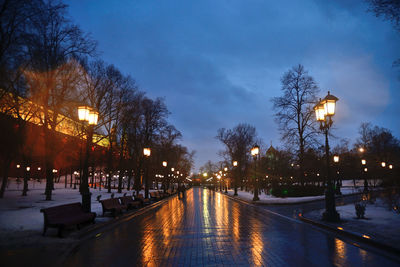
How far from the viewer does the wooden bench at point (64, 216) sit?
862 centimetres

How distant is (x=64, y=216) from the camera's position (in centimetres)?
990

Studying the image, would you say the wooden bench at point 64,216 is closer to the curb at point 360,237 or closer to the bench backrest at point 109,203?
the bench backrest at point 109,203

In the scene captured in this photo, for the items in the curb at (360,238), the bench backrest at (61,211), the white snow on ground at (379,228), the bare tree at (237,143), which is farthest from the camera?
the bare tree at (237,143)

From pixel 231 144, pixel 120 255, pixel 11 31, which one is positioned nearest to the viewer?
pixel 120 255

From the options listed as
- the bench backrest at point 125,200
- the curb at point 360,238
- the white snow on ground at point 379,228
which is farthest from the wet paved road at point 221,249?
the bench backrest at point 125,200

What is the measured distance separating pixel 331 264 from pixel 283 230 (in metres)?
4.46

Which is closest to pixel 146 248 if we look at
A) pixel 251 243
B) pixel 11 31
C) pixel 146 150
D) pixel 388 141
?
pixel 251 243

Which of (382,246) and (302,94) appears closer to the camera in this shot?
(382,246)

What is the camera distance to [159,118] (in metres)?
36.8

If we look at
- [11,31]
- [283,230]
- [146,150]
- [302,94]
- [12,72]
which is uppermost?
[302,94]

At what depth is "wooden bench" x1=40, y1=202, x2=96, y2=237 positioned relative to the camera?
8625 mm

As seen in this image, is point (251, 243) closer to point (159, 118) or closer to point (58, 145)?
point (58, 145)

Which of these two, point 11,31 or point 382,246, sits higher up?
point 11,31

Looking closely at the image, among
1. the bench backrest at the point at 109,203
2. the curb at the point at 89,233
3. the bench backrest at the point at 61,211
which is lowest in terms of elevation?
the curb at the point at 89,233
